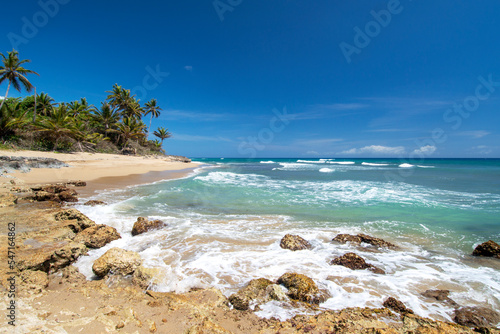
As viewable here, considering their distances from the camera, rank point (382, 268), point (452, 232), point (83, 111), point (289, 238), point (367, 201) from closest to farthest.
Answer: point (382, 268) → point (289, 238) → point (452, 232) → point (367, 201) → point (83, 111)

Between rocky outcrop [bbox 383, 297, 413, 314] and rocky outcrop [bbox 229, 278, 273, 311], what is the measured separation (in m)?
1.86

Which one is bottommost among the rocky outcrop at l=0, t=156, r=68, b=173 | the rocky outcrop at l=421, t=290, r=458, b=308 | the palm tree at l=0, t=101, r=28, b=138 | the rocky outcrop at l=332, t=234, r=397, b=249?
the rocky outcrop at l=421, t=290, r=458, b=308

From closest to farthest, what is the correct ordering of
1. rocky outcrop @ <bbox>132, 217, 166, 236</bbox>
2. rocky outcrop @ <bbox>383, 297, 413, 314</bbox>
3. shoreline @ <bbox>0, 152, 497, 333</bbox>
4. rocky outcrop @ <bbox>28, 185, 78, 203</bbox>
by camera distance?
shoreline @ <bbox>0, 152, 497, 333</bbox>
rocky outcrop @ <bbox>383, 297, 413, 314</bbox>
rocky outcrop @ <bbox>132, 217, 166, 236</bbox>
rocky outcrop @ <bbox>28, 185, 78, 203</bbox>

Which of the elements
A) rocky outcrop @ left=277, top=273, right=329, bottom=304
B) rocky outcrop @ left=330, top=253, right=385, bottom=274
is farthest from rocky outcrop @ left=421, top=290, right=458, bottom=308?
rocky outcrop @ left=277, top=273, right=329, bottom=304

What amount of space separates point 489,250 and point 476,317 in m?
3.42

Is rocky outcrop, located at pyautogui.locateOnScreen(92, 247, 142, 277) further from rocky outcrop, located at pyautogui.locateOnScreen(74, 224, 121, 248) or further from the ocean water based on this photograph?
rocky outcrop, located at pyautogui.locateOnScreen(74, 224, 121, 248)

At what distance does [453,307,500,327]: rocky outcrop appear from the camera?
3.02 m

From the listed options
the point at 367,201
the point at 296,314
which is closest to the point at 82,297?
the point at 296,314

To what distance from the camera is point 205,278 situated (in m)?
3.96

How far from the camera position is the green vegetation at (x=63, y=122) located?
23.4 metres

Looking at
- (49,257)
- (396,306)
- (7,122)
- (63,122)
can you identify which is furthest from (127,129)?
(396,306)

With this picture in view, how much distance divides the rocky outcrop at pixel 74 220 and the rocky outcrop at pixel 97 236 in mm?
443

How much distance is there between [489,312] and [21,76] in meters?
38.7

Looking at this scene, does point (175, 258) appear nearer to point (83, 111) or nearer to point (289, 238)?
point (289, 238)
